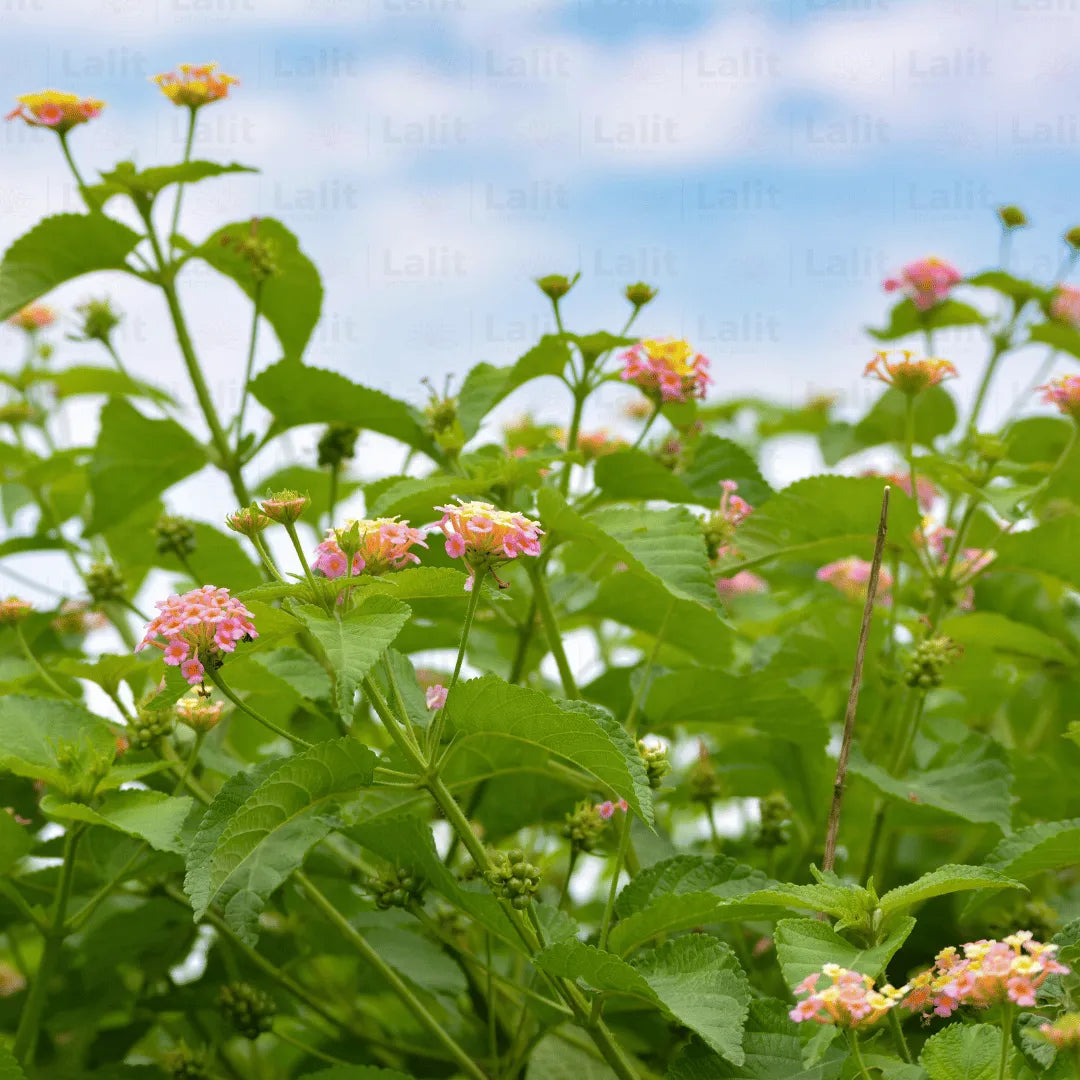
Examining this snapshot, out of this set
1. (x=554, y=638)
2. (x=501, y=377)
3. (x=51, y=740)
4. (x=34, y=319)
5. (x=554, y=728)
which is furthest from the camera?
(x=34, y=319)

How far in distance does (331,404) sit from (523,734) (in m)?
0.89

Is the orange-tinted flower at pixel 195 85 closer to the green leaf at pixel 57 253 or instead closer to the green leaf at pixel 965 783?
the green leaf at pixel 57 253

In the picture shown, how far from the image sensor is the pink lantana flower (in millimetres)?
1225

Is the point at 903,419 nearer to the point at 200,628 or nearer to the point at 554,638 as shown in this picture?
the point at 554,638

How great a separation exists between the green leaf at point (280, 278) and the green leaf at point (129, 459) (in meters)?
0.23

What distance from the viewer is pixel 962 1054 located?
1.10 m

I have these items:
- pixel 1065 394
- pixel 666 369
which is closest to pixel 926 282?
pixel 1065 394

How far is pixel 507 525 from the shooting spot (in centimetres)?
122

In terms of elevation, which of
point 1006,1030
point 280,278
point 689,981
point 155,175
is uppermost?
point 155,175

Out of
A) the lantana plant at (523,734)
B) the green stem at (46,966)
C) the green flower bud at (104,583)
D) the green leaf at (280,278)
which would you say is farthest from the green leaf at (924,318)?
the green stem at (46,966)

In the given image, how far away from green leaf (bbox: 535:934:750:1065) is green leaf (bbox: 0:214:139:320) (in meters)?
1.33

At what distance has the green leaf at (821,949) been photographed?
1083 mm

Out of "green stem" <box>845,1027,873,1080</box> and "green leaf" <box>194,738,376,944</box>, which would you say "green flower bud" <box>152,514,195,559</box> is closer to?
"green leaf" <box>194,738,376,944</box>

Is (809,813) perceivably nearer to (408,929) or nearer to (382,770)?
(408,929)
